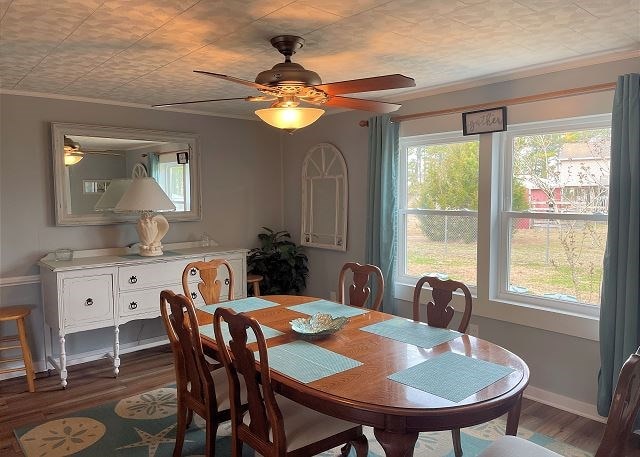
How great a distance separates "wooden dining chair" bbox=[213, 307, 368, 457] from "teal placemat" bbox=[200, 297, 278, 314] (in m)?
0.82

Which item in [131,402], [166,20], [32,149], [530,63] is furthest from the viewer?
[32,149]

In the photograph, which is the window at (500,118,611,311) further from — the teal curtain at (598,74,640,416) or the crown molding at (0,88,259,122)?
the crown molding at (0,88,259,122)

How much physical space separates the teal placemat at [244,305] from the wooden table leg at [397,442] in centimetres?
142

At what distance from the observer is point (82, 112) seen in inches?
157

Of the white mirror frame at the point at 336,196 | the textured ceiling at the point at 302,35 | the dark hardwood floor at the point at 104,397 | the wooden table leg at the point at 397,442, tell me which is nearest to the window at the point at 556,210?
the textured ceiling at the point at 302,35

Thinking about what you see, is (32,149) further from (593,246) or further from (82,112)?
(593,246)

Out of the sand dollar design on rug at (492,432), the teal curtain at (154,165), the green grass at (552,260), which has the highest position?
the teal curtain at (154,165)

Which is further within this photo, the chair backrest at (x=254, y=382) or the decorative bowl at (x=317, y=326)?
the decorative bowl at (x=317, y=326)

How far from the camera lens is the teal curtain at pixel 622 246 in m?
2.67

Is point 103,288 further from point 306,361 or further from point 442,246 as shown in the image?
point 442,246

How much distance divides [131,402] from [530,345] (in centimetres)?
276

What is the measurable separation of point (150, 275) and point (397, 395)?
2.78 metres

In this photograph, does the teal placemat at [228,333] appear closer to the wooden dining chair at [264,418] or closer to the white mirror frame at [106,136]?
the wooden dining chair at [264,418]

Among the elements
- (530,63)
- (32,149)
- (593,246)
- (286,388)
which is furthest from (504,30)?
(32,149)
